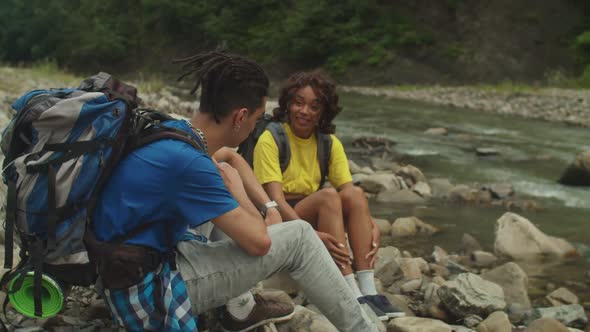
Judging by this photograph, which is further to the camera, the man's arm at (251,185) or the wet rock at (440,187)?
the wet rock at (440,187)

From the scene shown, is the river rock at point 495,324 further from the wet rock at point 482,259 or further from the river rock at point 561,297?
the wet rock at point 482,259

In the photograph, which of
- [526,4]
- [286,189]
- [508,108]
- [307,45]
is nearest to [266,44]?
[307,45]

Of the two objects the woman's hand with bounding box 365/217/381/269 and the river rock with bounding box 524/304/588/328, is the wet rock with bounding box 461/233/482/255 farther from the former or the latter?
the woman's hand with bounding box 365/217/381/269

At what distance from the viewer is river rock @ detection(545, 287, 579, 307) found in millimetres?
4086

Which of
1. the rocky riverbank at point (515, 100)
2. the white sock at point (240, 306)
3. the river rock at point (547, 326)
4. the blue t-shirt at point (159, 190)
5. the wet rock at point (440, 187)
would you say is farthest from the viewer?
the rocky riverbank at point (515, 100)

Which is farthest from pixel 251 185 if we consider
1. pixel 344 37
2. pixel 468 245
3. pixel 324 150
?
pixel 344 37

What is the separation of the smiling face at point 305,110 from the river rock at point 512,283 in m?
1.71

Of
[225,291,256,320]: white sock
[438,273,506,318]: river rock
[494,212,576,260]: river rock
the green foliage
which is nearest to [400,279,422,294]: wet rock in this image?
[438,273,506,318]: river rock

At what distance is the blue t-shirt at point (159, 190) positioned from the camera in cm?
201

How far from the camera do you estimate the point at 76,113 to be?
6.36ft

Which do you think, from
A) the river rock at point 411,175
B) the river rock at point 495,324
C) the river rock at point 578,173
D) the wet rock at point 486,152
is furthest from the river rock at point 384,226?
the wet rock at point 486,152

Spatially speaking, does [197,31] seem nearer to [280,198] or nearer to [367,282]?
[280,198]

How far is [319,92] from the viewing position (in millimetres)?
3631

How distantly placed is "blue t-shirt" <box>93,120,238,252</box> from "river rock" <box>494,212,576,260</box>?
375 cm
